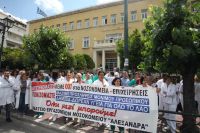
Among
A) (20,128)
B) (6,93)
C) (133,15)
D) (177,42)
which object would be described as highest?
(133,15)

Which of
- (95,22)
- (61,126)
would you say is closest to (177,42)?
(61,126)

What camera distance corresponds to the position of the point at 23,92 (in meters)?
11.4

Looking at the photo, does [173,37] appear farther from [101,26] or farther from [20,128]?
[101,26]

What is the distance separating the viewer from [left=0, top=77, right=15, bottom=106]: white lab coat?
10.8m

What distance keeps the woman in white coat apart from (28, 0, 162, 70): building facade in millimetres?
32120

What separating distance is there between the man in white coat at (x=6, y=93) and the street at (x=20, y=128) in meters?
0.55

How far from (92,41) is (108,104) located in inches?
1655

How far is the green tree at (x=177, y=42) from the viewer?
293 inches

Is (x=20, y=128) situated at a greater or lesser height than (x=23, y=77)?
lesser

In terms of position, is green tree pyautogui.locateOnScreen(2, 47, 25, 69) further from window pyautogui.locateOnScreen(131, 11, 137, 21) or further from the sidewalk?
the sidewalk

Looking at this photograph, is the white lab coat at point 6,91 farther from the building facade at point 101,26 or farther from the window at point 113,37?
the window at point 113,37

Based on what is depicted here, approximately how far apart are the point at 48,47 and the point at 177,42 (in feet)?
57.1

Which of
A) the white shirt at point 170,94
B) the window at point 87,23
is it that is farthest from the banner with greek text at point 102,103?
the window at point 87,23

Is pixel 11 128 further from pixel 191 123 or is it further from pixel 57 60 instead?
pixel 57 60
